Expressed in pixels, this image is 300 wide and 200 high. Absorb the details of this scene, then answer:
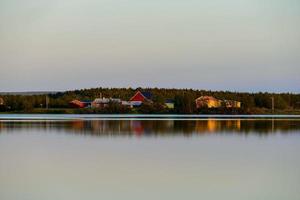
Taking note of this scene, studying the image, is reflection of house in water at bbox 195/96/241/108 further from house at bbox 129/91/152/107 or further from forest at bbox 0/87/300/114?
house at bbox 129/91/152/107

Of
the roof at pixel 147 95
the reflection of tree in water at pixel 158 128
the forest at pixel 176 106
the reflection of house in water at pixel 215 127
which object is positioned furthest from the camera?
the roof at pixel 147 95

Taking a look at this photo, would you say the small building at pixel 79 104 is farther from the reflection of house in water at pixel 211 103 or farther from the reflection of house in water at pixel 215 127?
the reflection of house in water at pixel 215 127

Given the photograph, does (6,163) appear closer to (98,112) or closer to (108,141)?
(108,141)

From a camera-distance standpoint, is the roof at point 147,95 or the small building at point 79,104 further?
the roof at point 147,95

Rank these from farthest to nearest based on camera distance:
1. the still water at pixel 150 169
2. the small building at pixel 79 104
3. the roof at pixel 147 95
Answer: the roof at pixel 147 95 → the small building at pixel 79 104 → the still water at pixel 150 169

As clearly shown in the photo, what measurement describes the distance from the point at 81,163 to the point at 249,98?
5161 centimetres

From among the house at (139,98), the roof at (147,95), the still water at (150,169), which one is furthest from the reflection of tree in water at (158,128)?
the roof at (147,95)

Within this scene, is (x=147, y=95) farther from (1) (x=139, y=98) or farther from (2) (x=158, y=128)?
(2) (x=158, y=128)

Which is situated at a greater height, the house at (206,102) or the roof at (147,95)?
the roof at (147,95)

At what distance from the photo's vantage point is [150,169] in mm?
10773

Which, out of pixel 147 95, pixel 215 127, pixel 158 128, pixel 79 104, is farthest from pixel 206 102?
pixel 158 128

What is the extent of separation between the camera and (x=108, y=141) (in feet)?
55.0

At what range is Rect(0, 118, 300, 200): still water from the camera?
A: 27.6 feet

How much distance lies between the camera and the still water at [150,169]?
331 inches
